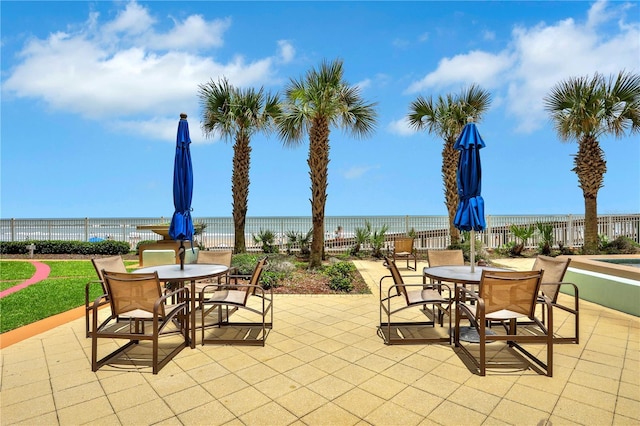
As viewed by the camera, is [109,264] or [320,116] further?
[320,116]

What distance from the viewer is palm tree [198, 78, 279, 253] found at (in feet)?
41.2

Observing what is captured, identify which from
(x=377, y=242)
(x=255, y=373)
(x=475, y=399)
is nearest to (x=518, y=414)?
(x=475, y=399)

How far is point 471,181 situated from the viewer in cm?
481

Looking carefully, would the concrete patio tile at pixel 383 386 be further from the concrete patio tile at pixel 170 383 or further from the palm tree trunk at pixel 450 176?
the palm tree trunk at pixel 450 176

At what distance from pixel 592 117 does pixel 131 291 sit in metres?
16.1

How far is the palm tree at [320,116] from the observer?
9.79 m

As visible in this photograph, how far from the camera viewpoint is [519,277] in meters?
3.29

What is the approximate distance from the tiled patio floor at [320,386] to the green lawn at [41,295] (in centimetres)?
141

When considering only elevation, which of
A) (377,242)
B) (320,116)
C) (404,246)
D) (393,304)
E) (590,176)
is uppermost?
(320,116)

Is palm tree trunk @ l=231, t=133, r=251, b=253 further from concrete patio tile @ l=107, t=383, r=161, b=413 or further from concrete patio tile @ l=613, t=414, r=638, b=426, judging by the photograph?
concrete patio tile @ l=613, t=414, r=638, b=426

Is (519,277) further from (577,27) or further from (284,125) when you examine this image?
(284,125)

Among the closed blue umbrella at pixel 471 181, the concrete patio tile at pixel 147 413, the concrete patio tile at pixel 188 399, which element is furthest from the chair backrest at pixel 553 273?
the concrete patio tile at pixel 147 413

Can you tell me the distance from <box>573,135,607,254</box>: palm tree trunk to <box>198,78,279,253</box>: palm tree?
1247cm

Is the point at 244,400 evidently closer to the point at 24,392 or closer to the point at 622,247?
the point at 24,392
